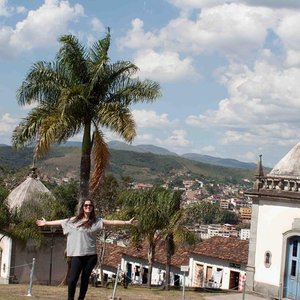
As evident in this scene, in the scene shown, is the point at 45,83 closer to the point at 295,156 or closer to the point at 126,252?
the point at 295,156

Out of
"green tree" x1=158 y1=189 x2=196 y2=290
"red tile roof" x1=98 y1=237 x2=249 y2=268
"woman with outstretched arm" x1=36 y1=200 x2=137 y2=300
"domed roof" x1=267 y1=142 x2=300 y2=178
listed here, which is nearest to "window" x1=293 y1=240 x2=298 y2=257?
"domed roof" x1=267 y1=142 x2=300 y2=178

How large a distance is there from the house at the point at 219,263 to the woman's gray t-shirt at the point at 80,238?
2447 centimetres

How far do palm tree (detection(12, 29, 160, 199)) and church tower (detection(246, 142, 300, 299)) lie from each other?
17.0 feet

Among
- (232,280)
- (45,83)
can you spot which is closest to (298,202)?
(45,83)

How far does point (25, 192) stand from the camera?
83.7 ft

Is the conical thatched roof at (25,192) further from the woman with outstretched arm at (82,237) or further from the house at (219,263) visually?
the woman with outstretched arm at (82,237)

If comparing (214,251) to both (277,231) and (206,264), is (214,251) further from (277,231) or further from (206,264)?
(277,231)

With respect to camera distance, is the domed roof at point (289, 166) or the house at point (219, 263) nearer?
the domed roof at point (289, 166)

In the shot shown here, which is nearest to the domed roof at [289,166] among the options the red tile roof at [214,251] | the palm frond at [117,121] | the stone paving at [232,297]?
the stone paving at [232,297]

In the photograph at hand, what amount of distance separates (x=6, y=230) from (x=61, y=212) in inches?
126

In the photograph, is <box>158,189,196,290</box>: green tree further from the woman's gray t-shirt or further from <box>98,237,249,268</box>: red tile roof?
the woman's gray t-shirt

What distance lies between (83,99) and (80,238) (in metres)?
9.99

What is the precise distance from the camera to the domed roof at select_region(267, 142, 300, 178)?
66.5ft

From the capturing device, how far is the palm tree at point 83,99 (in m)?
18.1
